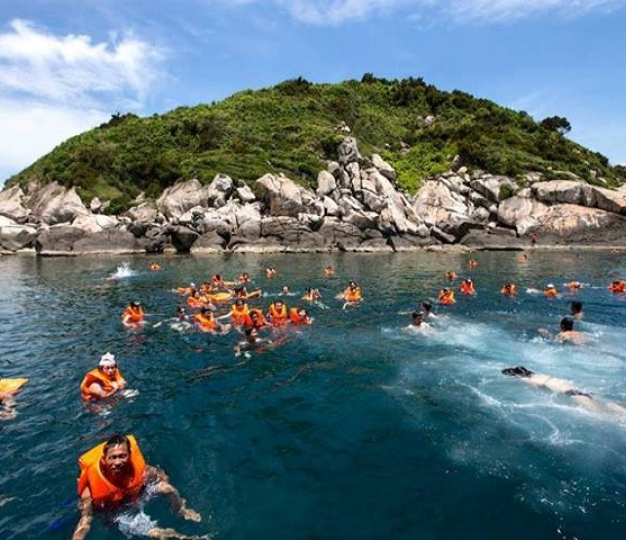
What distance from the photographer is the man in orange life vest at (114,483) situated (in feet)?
26.0

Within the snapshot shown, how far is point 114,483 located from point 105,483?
0.48ft

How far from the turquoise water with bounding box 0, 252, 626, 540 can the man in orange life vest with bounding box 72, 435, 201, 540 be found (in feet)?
0.94

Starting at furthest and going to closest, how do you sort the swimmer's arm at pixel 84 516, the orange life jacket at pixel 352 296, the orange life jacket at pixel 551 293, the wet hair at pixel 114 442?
the orange life jacket at pixel 551 293 < the orange life jacket at pixel 352 296 < the wet hair at pixel 114 442 < the swimmer's arm at pixel 84 516

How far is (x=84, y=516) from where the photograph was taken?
7.96 metres

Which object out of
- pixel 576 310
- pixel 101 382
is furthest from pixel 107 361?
pixel 576 310

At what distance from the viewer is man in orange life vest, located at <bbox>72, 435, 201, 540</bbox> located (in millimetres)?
7914

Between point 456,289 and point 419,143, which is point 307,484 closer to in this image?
point 456,289

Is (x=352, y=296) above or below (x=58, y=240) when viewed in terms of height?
below

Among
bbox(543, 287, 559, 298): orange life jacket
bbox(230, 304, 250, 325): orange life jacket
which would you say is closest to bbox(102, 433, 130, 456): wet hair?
bbox(230, 304, 250, 325): orange life jacket

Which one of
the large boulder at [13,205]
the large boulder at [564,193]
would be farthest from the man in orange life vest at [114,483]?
the large boulder at [13,205]

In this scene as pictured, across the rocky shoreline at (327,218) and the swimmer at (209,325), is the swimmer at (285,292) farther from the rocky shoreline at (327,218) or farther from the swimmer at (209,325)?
the rocky shoreline at (327,218)

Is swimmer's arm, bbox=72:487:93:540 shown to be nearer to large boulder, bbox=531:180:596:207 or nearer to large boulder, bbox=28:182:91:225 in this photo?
large boulder, bbox=28:182:91:225

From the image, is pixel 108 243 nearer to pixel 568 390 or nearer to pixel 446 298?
pixel 446 298

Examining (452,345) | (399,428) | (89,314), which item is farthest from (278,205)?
(399,428)
